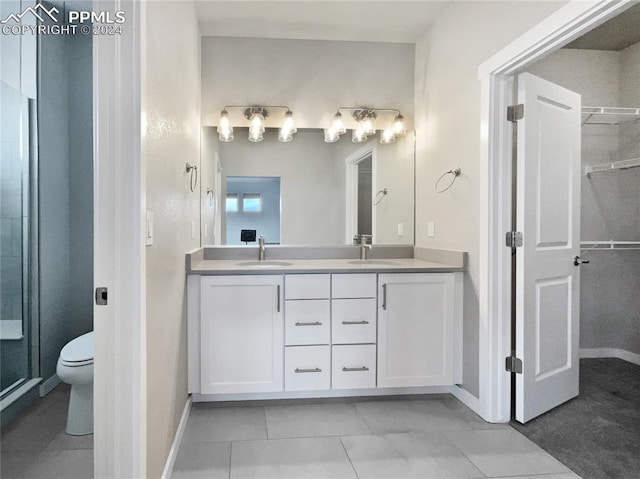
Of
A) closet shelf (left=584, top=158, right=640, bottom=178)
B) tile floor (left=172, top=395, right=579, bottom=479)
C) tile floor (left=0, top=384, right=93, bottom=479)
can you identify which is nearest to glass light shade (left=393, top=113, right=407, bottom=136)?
closet shelf (left=584, top=158, right=640, bottom=178)

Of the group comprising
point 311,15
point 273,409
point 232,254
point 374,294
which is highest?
point 311,15

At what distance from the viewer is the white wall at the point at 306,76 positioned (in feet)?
10.4

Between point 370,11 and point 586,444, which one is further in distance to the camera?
point 370,11

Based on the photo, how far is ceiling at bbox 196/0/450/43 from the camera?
275 centimetres

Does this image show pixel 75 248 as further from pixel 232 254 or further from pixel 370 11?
pixel 370 11

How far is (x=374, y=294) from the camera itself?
2.58m

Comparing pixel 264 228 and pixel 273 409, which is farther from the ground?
pixel 264 228

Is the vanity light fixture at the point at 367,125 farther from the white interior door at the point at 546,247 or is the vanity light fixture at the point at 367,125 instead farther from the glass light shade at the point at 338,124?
the white interior door at the point at 546,247

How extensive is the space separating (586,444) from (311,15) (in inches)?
117

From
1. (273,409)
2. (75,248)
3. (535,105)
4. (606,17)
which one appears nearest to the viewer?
(606,17)

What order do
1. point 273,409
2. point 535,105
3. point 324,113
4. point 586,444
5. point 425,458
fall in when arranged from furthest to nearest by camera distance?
point 324,113 < point 273,409 < point 535,105 < point 586,444 < point 425,458

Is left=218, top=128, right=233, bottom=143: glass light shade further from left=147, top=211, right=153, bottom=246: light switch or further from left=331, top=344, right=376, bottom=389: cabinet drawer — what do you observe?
left=147, top=211, right=153, bottom=246: light switch

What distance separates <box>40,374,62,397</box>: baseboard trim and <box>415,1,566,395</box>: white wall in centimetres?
260

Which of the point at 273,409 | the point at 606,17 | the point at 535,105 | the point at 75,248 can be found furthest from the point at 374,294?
the point at 75,248
